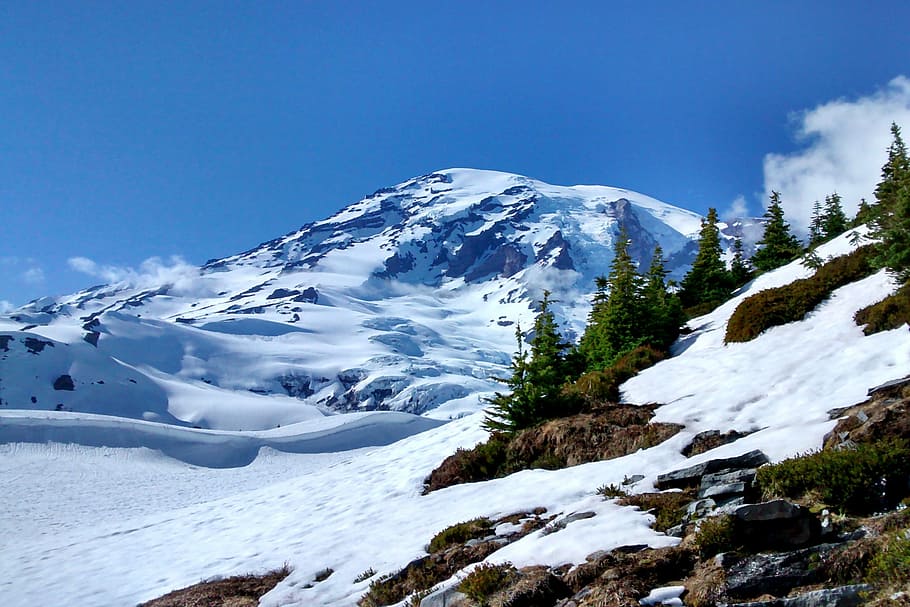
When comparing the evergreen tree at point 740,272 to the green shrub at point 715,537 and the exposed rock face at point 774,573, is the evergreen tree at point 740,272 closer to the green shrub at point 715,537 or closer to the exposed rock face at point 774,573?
the green shrub at point 715,537

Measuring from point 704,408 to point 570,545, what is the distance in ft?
24.9

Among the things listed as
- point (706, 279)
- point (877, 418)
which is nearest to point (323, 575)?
point (877, 418)

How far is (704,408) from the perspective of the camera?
569 inches

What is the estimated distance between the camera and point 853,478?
7203 mm

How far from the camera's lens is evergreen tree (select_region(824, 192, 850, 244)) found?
108 ft

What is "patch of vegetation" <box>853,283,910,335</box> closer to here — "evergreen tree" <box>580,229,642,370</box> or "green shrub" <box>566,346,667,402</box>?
"green shrub" <box>566,346,667,402</box>

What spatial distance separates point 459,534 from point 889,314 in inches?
455

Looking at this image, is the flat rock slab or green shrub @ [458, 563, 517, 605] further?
the flat rock slab

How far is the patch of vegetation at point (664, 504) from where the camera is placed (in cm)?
820

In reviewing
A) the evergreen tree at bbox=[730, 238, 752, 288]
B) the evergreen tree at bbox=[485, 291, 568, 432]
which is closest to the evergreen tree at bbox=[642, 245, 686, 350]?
the evergreen tree at bbox=[485, 291, 568, 432]

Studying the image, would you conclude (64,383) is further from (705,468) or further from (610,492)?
(705,468)

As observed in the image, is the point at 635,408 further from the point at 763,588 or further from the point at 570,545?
the point at 763,588

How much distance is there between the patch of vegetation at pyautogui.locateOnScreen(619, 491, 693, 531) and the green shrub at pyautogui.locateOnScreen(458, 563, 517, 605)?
216 centimetres

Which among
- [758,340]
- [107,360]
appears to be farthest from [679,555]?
[107,360]
